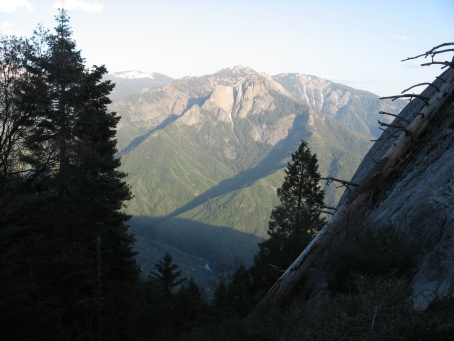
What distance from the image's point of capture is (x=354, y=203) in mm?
10898

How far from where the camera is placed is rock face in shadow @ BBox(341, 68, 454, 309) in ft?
22.8

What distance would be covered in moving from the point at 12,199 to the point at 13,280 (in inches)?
159

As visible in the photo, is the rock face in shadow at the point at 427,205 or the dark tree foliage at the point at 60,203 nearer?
the rock face in shadow at the point at 427,205

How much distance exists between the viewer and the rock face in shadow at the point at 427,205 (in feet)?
22.8

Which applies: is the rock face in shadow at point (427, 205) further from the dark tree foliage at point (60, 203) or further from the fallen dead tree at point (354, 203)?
the dark tree foliage at point (60, 203)

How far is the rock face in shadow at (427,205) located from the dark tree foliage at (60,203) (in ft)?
34.0

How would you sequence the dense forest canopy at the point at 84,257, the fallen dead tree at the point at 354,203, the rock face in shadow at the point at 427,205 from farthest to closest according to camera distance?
1. the fallen dead tree at the point at 354,203
2. the rock face in shadow at the point at 427,205
3. the dense forest canopy at the point at 84,257

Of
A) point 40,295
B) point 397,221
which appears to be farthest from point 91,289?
point 397,221

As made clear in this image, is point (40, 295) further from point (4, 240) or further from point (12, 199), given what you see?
point (12, 199)

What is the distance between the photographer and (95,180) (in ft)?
57.6

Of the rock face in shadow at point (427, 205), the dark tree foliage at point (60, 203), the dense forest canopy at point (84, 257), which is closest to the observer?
the dense forest canopy at point (84, 257)

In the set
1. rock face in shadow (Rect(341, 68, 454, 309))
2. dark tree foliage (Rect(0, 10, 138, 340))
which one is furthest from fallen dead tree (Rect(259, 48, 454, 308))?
dark tree foliage (Rect(0, 10, 138, 340))

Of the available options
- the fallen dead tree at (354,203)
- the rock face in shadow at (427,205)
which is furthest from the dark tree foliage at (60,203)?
the rock face in shadow at (427,205)

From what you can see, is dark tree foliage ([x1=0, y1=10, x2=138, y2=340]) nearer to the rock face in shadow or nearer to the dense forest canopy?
the dense forest canopy
